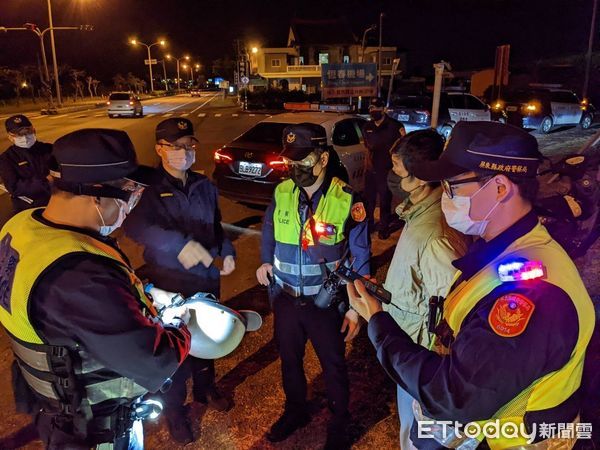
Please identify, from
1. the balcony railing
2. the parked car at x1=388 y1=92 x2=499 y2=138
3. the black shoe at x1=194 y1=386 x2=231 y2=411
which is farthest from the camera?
the balcony railing

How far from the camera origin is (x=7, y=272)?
1.56m

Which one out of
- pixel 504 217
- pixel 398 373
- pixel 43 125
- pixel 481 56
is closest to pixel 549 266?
pixel 504 217

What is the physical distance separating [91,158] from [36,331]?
597mm

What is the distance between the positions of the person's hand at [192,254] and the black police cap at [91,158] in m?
1.24

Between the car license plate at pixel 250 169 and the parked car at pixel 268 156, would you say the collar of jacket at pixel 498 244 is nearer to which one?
the parked car at pixel 268 156

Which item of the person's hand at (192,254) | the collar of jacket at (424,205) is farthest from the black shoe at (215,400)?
the collar of jacket at (424,205)

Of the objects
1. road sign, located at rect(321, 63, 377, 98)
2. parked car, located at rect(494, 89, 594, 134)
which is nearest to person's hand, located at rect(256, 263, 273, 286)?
road sign, located at rect(321, 63, 377, 98)

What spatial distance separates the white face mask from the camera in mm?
1617

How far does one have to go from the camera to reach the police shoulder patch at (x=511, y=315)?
1247 mm

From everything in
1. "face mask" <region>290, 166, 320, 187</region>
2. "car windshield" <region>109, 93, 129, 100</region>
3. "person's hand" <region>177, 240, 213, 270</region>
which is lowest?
"person's hand" <region>177, 240, 213, 270</region>

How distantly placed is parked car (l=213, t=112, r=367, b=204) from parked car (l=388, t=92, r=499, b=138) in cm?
683

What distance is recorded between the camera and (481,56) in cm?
6462

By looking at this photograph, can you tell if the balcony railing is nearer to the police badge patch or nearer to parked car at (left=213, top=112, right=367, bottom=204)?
parked car at (left=213, top=112, right=367, bottom=204)

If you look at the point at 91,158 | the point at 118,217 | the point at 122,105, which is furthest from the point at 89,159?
the point at 122,105
